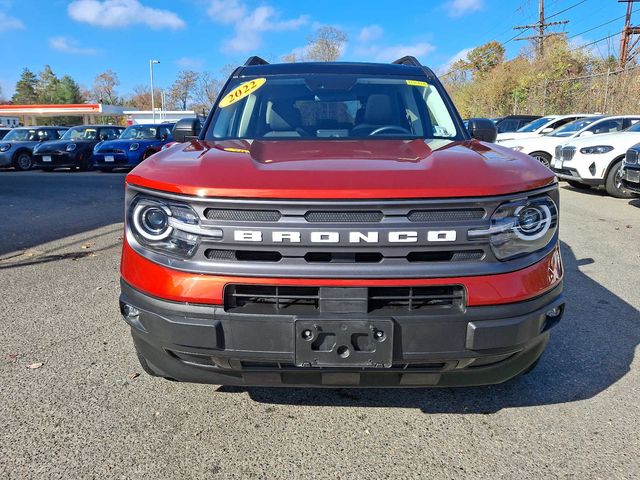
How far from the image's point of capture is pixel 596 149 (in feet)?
32.6

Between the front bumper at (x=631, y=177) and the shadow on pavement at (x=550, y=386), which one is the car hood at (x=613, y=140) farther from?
the shadow on pavement at (x=550, y=386)

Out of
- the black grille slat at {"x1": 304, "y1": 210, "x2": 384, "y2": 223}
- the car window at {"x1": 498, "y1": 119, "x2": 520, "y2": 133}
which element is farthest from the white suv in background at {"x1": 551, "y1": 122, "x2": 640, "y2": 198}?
the black grille slat at {"x1": 304, "y1": 210, "x2": 384, "y2": 223}

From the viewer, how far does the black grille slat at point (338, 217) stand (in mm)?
1938

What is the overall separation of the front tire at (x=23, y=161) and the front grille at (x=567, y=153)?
57.7ft

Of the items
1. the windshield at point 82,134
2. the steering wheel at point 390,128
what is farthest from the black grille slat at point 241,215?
the windshield at point 82,134

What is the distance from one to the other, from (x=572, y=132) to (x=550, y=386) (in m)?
12.1

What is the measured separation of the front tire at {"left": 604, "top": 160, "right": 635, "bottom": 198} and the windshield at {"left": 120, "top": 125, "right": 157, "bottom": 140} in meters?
13.0

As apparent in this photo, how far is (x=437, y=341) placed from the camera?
1.96 m

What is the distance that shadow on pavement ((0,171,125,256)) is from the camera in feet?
22.8

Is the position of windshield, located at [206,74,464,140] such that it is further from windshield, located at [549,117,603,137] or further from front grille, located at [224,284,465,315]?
windshield, located at [549,117,603,137]

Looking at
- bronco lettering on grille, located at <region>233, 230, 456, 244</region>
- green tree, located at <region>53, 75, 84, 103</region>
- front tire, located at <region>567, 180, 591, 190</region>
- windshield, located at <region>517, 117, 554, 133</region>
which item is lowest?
front tire, located at <region>567, 180, 591, 190</region>

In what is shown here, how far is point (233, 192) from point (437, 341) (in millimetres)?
1002

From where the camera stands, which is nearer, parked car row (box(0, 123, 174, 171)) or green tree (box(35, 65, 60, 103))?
parked car row (box(0, 123, 174, 171))

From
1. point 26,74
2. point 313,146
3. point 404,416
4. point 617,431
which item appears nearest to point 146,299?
point 313,146
